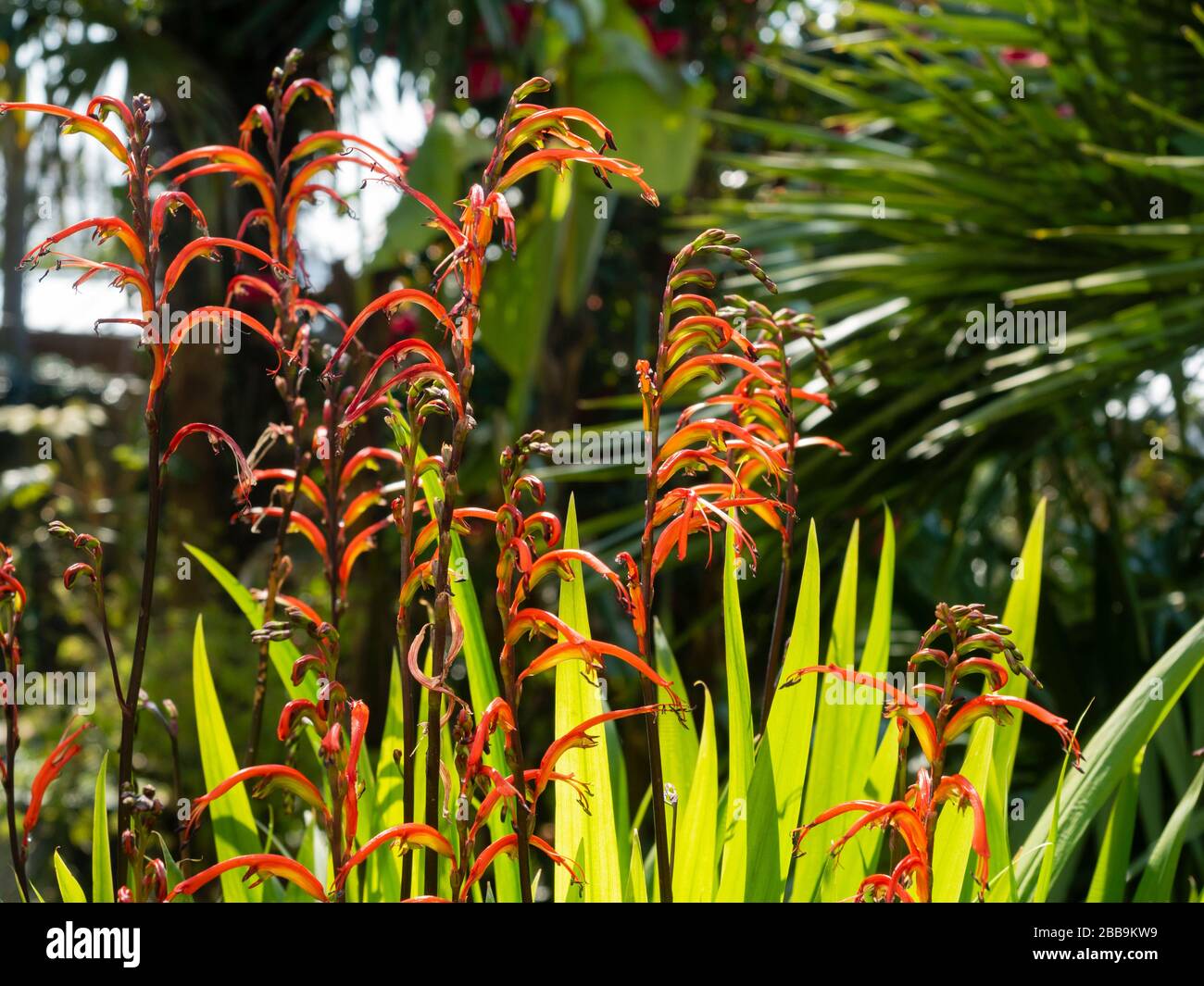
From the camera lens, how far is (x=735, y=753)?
0.56 metres

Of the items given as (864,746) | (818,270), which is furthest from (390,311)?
(818,270)

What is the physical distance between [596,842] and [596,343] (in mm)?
2995

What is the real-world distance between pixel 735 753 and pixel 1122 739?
0.22 m

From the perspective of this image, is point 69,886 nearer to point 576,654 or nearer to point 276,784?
point 276,784

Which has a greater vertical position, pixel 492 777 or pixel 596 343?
pixel 596 343

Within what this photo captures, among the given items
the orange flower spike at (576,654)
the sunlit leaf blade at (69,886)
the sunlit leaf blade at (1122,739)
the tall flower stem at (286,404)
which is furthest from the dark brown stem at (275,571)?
the sunlit leaf blade at (1122,739)

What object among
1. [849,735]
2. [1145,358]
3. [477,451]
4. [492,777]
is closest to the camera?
[492,777]

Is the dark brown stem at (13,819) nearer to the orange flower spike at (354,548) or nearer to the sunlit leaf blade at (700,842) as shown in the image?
the orange flower spike at (354,548)

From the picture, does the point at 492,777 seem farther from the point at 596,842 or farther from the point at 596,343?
the point at 596,343

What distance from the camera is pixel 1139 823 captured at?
1430 millimetres

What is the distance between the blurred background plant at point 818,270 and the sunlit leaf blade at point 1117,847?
52cm

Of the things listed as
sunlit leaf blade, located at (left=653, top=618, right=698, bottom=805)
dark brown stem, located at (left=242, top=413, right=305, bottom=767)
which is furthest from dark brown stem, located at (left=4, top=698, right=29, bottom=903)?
sunlit leaf blade, located at (left=653, top=618, right=698, bottom=805)

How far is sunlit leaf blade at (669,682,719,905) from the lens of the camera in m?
0.57
